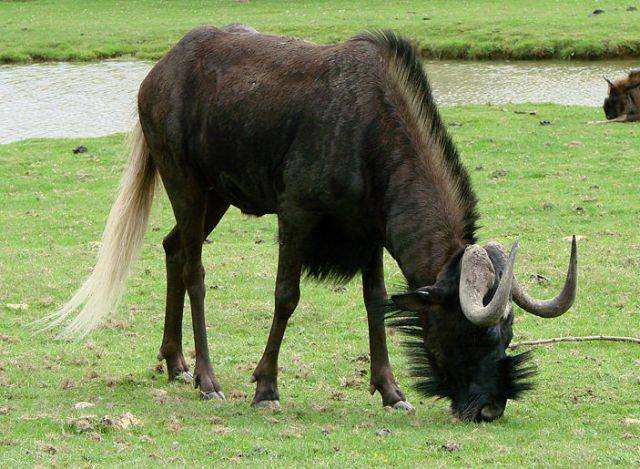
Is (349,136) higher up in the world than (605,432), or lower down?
higher up

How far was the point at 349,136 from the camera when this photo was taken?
22.4 feet

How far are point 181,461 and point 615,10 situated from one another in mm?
31259

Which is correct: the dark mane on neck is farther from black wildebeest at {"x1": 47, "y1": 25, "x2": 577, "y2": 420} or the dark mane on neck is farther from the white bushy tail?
the white bushy tail

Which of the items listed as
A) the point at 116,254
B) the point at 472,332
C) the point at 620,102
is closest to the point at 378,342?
the point at 472,332

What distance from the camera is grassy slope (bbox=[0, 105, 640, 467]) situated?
6000mm

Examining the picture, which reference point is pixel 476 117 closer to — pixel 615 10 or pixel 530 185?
pixel 530 185

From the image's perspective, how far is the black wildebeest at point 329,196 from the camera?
630 cm

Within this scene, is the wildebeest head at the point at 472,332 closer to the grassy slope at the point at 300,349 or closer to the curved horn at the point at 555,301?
the curved horn at the point at 555,301

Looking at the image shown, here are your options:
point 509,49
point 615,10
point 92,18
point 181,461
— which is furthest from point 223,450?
point 92,18

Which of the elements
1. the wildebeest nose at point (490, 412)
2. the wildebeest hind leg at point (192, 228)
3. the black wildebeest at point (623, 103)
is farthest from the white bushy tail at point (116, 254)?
the black wildebeest at point (623, 103)

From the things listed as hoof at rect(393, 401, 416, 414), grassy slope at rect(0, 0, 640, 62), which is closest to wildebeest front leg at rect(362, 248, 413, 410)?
hoof at rect(393, 401, 416, 414)

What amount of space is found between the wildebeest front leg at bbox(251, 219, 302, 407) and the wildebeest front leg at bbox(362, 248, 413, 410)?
585 mm

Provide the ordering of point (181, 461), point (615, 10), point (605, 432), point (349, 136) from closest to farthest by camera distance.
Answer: point (181, 461) < point (605, 432) < point (349, 136) < point (615, 10)

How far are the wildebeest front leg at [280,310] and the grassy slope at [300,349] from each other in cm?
18
